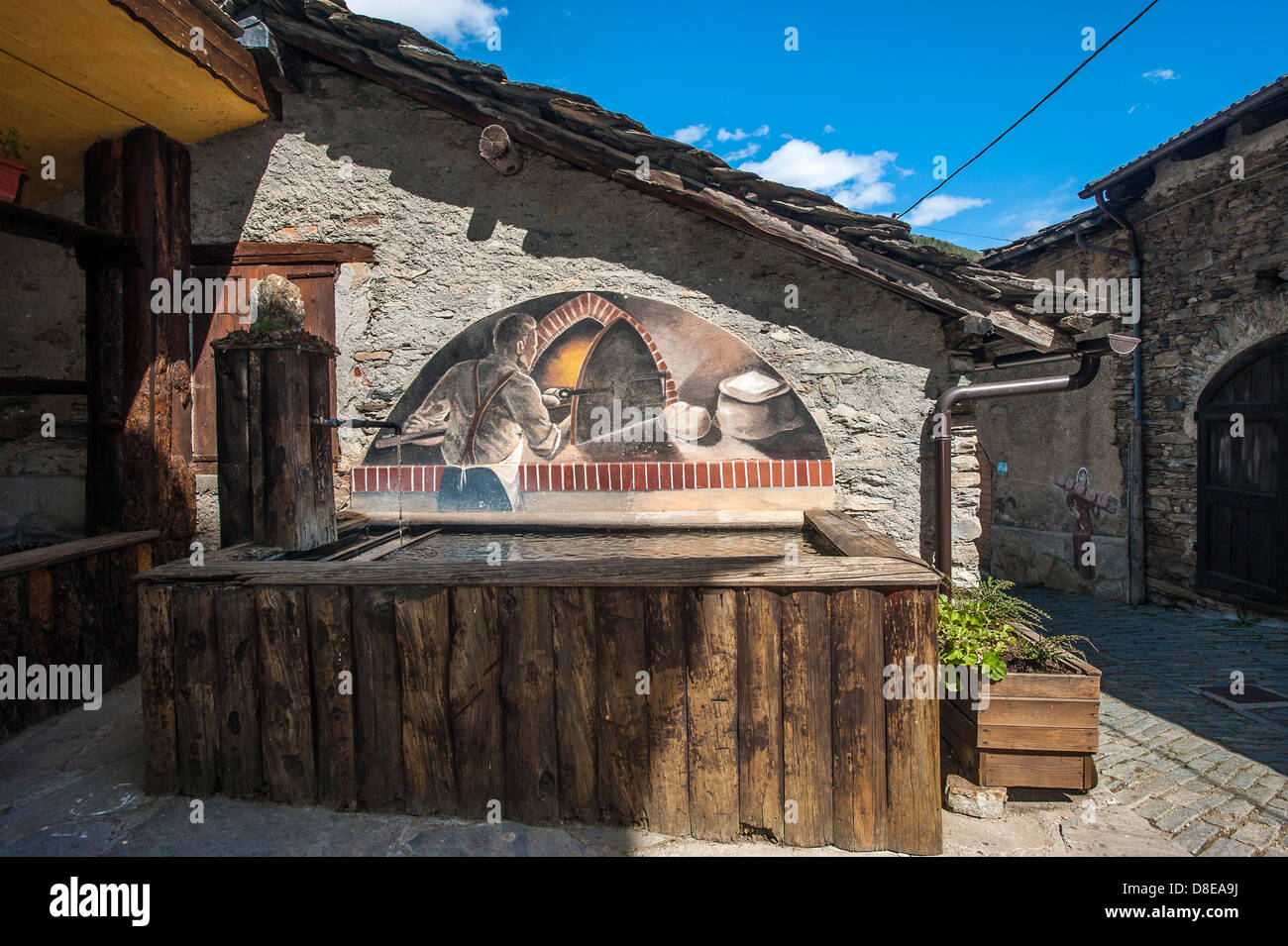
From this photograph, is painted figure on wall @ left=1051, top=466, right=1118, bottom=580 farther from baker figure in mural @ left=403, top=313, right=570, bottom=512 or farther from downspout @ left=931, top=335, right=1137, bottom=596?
baker figure in mural @ left=403, top=313, right=570, bottom=512

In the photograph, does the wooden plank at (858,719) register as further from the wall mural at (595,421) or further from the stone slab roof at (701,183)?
the stone slab roof at (701,183)

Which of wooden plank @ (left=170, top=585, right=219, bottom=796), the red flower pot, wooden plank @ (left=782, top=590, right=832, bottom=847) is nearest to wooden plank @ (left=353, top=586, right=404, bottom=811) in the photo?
wooden plank @ (left=170, top=585, right=219, bottom=796)

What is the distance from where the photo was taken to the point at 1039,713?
114 inches

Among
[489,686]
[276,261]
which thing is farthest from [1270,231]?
[276,261]

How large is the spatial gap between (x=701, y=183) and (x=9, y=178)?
4117mm

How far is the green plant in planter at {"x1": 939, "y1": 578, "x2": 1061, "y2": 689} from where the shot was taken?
2936 millimetres

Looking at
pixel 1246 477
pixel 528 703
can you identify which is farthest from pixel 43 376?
pixel 1246 477

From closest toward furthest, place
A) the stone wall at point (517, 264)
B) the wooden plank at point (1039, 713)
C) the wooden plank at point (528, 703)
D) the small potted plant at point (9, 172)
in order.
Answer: the wooden plank at point (528, 703), the wooden plank at point (1039, 713), the small potted plant at point (9, 172), the stone wall at point (517, 264)

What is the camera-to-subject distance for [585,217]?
14.7 ft

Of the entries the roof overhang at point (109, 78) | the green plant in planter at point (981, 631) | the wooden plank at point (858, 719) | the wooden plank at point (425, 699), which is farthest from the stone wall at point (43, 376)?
the green plant in planter at point (981, 631)

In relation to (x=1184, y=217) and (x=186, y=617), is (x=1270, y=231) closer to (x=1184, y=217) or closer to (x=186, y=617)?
(x=1184, y=217)

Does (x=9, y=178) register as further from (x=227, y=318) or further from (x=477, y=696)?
(x=477, y=696)

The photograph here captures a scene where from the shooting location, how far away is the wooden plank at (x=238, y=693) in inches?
97.0

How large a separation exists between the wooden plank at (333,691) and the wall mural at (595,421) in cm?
213
